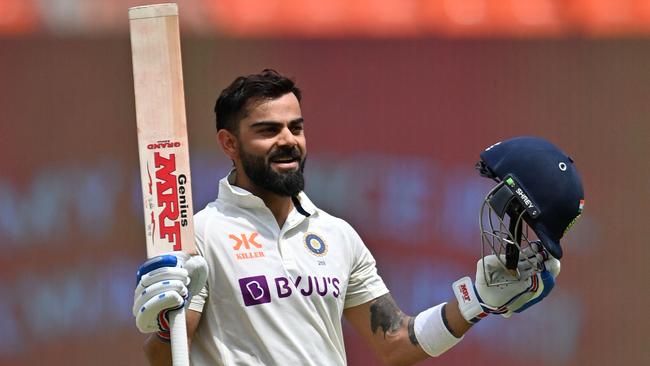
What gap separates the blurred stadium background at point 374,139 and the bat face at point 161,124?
0.98 meters

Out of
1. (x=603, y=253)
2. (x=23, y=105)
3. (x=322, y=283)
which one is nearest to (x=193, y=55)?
(x=23, y=105)

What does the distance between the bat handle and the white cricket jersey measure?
0.13m

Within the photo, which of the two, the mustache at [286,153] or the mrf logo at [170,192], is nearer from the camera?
the mrf logo at [170,192]

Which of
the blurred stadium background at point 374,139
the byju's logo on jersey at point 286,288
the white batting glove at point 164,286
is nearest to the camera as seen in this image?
the white batting glove at point 164,286

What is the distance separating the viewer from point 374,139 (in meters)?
3.84

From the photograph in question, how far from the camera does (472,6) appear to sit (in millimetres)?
3893

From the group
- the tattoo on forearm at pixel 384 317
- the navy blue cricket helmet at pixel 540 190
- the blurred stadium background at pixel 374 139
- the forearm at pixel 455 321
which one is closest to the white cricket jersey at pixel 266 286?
the tattoo on forearm at pixel 384 317

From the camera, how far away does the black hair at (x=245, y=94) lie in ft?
9.51

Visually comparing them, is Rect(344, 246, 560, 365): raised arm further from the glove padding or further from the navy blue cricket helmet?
the navy blue cricket helmet

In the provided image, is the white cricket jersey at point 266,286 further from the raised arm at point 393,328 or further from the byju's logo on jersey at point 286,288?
the raised arm at point 393,328

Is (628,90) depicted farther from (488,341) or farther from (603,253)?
(488,341)

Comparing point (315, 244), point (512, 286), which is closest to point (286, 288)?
point (315, 244)

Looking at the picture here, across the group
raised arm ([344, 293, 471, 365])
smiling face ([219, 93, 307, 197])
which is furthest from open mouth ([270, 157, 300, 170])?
A: raised arm ([344, 293, 471, 365])

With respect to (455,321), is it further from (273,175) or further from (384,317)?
(273,175)
